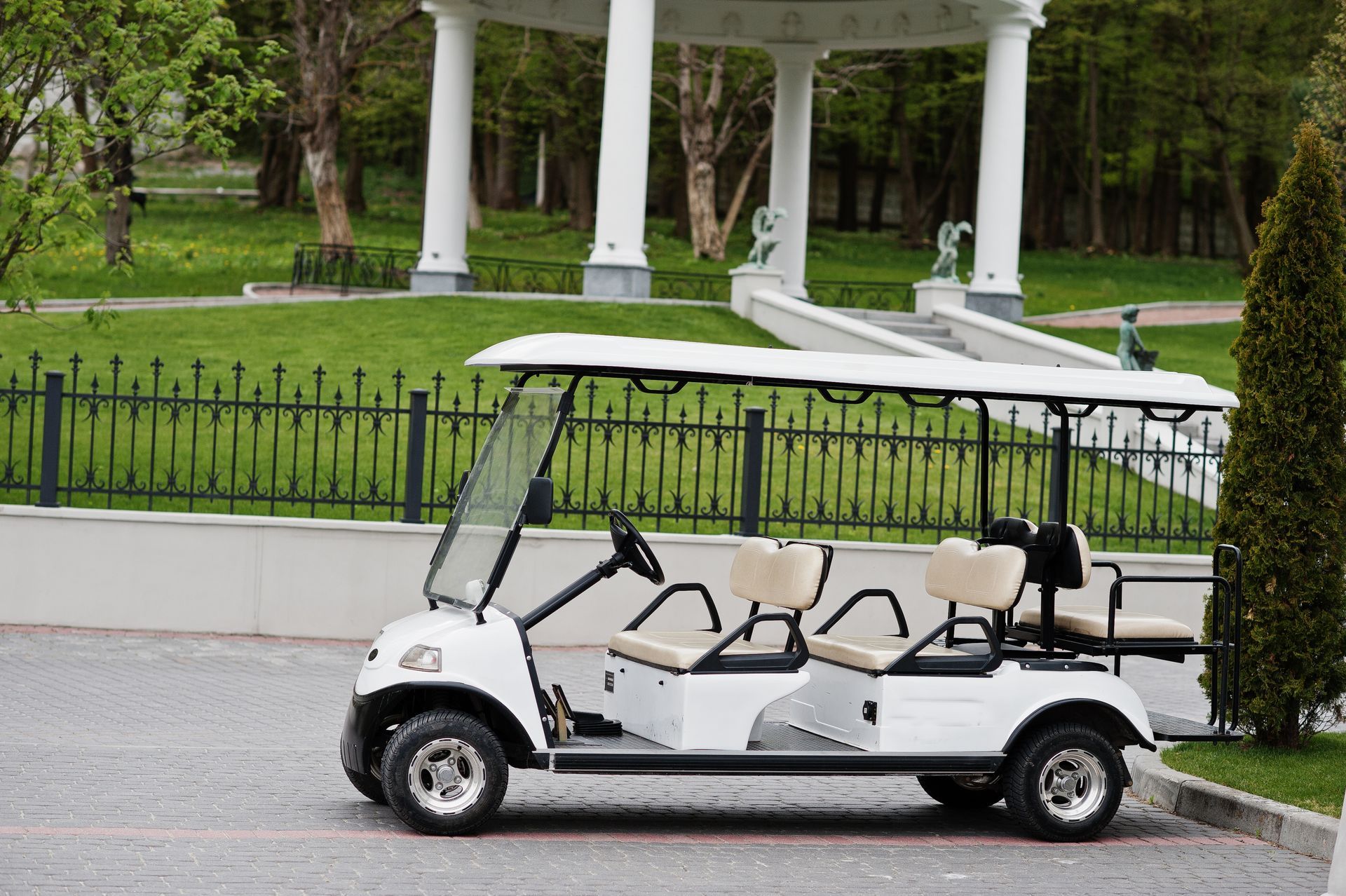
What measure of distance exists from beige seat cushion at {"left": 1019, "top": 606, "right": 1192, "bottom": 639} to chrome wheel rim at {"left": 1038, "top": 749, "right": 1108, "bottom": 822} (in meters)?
0.64

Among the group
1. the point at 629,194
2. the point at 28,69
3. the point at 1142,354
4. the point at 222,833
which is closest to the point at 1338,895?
the point at 222,833

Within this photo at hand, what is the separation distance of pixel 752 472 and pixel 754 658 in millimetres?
5777

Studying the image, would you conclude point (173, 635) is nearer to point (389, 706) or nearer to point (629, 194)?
point (389, 706)

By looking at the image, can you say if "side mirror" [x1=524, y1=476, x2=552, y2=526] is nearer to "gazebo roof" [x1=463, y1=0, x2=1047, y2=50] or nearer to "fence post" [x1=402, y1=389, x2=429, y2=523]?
"fence post" [x1=402, y1=389, x2=429, y2=523]

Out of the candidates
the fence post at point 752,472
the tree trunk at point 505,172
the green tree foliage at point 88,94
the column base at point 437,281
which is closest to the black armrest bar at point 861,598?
the fence post at point 752,472

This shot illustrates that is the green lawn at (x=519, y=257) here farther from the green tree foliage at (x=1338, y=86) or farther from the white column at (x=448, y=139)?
the green tree foliage at (x=1338, y=86)

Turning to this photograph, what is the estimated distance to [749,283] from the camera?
2462 centimetres

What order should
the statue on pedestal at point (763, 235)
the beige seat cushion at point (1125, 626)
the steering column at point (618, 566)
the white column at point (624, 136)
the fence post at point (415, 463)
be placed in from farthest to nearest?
the statue on pedestal at point (763, 235) → the white column at point (624, 136) → the fence post at point (415, 463) → the beige seat cushion at point (1125, 626) → the steering column at point (618, 566)

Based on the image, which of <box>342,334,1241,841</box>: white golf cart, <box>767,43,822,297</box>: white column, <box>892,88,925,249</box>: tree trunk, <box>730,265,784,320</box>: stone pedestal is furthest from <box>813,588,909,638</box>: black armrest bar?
<box>892,88,925,249</box>: tree trunk

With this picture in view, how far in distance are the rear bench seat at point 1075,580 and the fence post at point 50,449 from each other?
26.0 ft

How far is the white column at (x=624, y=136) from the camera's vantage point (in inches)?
922

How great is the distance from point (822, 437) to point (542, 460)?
19.4ft

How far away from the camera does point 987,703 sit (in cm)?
719

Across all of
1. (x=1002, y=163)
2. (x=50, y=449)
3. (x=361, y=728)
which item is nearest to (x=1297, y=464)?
(x=361, y=728)
